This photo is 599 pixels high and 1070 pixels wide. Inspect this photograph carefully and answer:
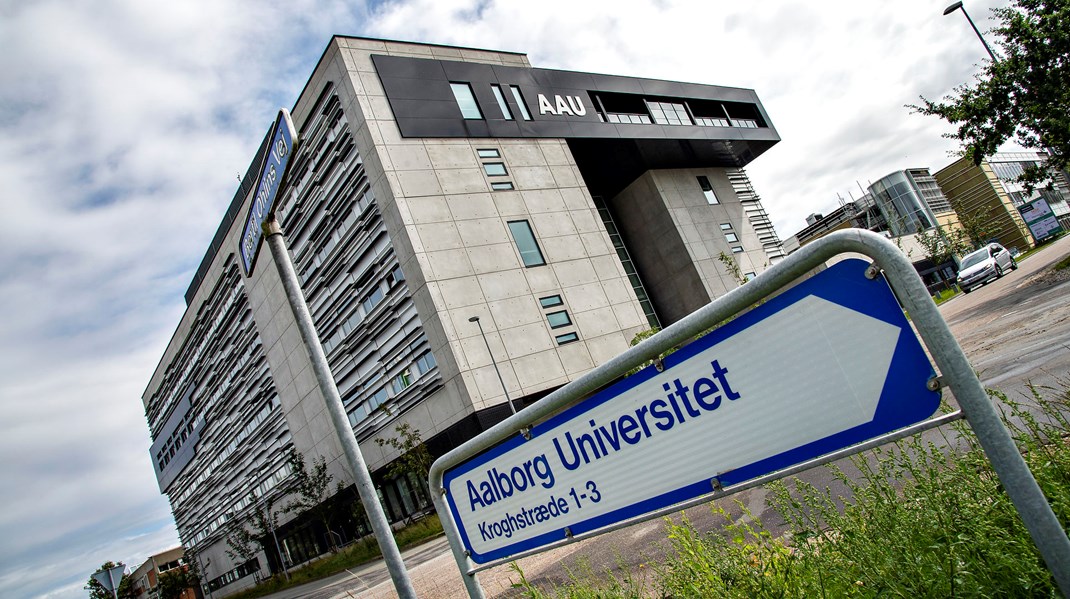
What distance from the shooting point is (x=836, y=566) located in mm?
2818

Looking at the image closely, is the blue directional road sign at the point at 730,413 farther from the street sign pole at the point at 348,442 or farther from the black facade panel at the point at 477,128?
the black facade panel at the point at 477,128

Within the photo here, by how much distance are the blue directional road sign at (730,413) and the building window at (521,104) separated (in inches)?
1238

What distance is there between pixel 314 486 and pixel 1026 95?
3302cm

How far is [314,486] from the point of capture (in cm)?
3303

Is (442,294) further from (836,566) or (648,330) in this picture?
(836,566)

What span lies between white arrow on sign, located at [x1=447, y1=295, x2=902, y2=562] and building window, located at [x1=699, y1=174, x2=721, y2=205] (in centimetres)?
4060

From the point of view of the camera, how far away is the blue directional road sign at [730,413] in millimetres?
1647

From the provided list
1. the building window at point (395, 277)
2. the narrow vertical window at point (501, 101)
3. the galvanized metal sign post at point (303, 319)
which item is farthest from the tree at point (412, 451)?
the galvanized metal sign post at point (303, 319)

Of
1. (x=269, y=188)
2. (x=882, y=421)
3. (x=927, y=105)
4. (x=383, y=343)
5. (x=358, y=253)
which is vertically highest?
(x=358, y=253)

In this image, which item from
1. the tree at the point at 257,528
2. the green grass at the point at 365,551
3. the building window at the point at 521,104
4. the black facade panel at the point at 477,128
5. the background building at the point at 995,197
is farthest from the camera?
the background building at the point at 995,197

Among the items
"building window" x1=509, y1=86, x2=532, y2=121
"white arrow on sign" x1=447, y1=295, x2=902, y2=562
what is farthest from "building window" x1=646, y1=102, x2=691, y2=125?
"white arrow on sign" x1=447, y1=295, x2=902, y2=562

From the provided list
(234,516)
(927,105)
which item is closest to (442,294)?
(927,105)

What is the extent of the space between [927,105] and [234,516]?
5137 centimetres

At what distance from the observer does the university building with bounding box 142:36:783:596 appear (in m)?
26.7
